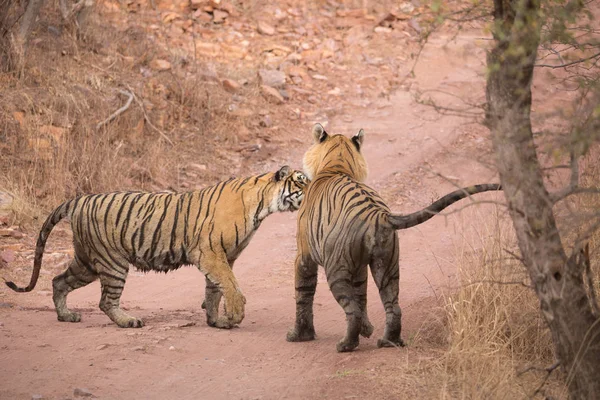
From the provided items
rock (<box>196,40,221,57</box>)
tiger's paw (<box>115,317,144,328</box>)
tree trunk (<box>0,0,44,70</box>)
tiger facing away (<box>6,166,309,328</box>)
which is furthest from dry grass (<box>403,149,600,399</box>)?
rock (<box>196,40,221,57</box>)

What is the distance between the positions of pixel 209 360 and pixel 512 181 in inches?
109

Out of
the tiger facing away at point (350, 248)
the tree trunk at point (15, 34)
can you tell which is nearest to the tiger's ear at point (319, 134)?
the tiger facing away at point (350, 248)

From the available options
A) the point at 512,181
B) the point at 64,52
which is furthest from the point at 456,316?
the point at 64,52

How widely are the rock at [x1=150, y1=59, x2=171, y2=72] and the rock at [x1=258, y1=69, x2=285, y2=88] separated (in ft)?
5.67

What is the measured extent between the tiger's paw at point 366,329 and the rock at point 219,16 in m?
12.6

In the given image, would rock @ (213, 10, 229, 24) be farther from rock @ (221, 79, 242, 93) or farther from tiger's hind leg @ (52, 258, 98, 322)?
tiger's hind leg @ (52, 258, 98, 322)

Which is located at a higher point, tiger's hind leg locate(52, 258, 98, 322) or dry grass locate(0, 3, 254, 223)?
dry grass locate(0, 3, 254, 223)

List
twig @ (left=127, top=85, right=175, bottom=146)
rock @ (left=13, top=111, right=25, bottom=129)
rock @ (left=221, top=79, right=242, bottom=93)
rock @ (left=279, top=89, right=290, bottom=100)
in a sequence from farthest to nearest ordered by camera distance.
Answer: rock @ (left=279, top=89, right=290, bottom=100), rock @ (left=221, top=79, right=242, bottom=93), twig @ (left=127, top=85, right=175, bottom=146), rock @ (left=13, top=111, right=25, bottom=129)

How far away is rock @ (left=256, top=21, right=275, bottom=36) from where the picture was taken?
59.1 feet

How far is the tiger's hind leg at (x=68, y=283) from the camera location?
7.54 meters

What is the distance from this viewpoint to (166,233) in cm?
757

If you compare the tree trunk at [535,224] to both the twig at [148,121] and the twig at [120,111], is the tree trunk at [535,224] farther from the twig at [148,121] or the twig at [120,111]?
the twig at [148,121]

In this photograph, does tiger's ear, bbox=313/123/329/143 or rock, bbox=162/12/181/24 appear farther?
rock, bbox=162/12/181/24

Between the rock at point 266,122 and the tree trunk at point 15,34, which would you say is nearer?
the tree trunk at point 15,34
